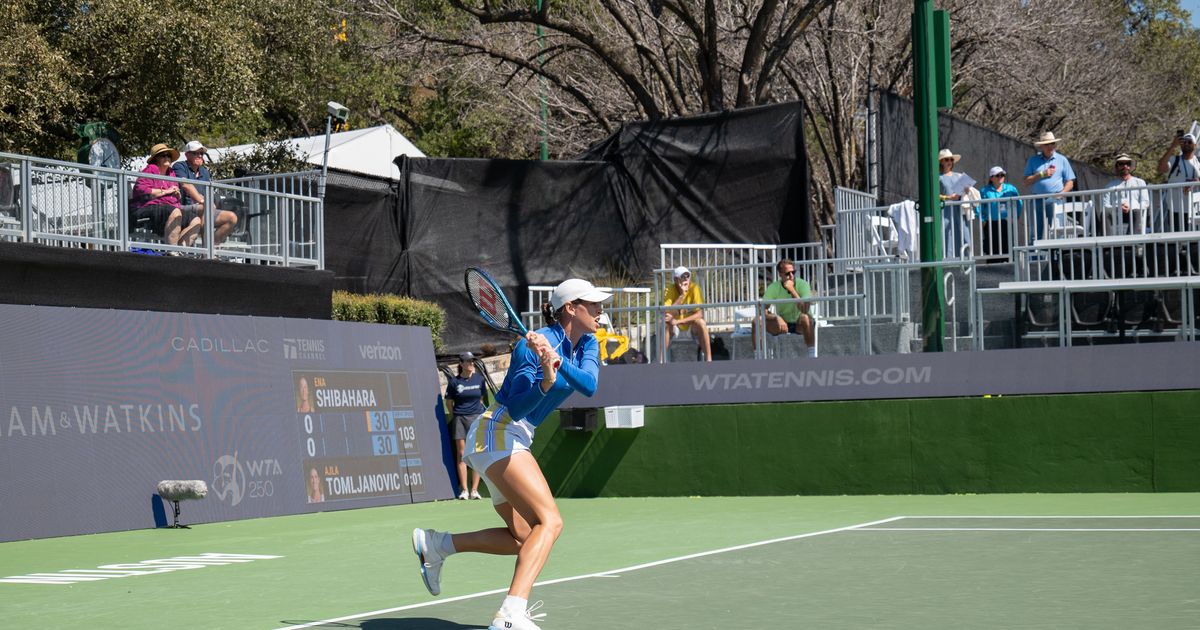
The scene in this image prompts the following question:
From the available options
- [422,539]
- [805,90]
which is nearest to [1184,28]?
[805,90]

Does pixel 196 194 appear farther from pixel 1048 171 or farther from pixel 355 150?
pixel 355 150

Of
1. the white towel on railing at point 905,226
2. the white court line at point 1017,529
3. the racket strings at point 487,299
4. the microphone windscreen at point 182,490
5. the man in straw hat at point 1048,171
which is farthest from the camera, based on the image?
the man in straw hat at point 1048,171

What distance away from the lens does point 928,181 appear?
16016mm

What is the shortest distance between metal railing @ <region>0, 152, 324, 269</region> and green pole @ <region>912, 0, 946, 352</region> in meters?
7.91

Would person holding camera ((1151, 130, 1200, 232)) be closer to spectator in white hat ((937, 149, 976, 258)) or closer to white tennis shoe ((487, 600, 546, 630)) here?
spectator in white hat ((937, 149, 976, 258))

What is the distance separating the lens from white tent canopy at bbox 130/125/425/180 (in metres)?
30.4

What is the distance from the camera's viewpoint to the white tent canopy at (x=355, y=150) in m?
30.4

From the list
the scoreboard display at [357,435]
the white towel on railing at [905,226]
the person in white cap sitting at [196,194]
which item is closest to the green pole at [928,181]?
the white towel on railing at [905,226]

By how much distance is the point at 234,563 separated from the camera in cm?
1129

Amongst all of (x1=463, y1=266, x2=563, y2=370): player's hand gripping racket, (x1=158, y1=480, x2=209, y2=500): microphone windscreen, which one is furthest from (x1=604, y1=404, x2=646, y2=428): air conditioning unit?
(x1=463, y1=266, x2=563, y2=370): player's hand gripping racket

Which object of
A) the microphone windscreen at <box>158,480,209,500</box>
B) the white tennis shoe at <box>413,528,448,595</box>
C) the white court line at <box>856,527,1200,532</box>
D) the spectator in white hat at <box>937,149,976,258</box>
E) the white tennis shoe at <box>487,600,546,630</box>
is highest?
the spectator in white hat at <box>937,149,976,258</box>

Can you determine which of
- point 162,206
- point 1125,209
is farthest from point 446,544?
point 1125,209

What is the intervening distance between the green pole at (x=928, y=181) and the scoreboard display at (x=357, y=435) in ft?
22.2

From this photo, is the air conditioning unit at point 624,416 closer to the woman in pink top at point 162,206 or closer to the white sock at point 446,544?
the woman in pink top at point 162,206
